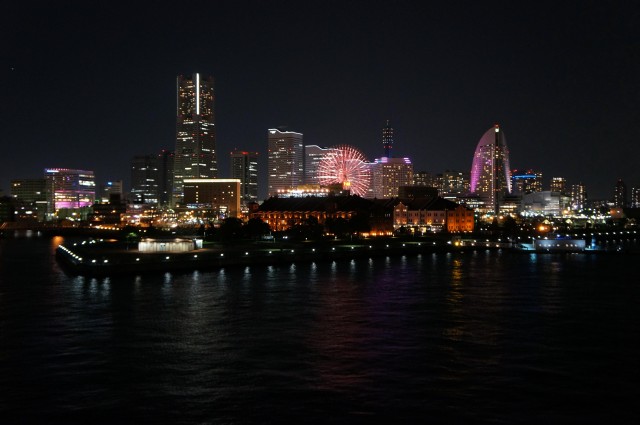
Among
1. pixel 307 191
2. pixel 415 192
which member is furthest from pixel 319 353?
pixel 415 192

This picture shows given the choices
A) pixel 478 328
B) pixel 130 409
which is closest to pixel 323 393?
pixel 130 409

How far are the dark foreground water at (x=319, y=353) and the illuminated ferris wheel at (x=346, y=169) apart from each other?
6722 cm

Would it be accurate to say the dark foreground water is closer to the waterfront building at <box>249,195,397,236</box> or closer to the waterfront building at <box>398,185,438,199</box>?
the waterfront building at <box>249,195,397,236</box>

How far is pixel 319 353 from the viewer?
2205cm

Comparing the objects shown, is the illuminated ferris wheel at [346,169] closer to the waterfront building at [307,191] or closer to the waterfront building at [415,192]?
the waterfront building at [307,191]

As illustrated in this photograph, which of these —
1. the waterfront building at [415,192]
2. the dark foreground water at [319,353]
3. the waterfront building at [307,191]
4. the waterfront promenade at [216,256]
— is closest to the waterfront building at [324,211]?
the waterfront building at [307,191]

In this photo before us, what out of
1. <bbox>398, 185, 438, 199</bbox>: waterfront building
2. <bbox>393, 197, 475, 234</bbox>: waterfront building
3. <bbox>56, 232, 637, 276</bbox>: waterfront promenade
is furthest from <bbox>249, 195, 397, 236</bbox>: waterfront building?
<bbox>398, 185, 438, 199</bbox>: waterfront building

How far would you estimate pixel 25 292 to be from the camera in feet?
127

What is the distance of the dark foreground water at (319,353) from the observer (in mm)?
16703

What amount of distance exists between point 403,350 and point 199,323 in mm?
9172

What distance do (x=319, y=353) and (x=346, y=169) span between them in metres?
86.6

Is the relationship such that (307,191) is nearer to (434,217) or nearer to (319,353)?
(434,217)

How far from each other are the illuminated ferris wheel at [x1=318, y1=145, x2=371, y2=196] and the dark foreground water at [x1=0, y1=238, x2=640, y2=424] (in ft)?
221

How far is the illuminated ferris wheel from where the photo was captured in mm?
108000
